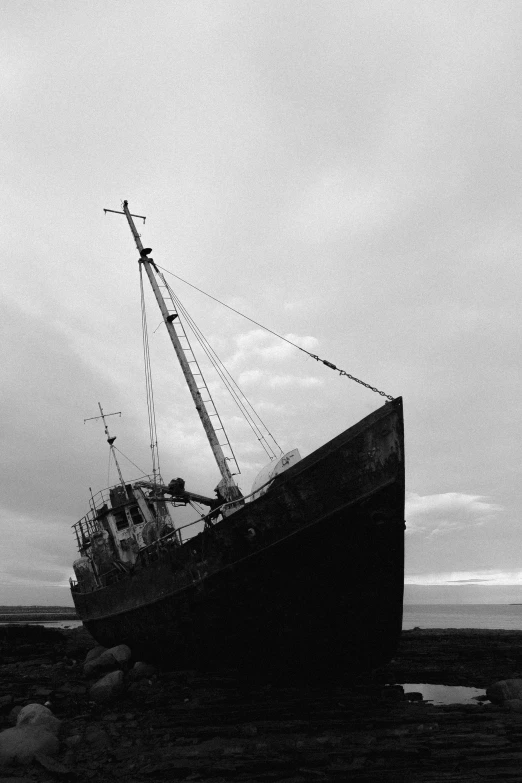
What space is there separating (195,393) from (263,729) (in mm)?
9733

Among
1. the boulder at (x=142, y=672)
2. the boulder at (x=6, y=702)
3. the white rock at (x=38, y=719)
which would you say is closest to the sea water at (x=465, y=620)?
Answer: the boulder at (x=142, y=672)

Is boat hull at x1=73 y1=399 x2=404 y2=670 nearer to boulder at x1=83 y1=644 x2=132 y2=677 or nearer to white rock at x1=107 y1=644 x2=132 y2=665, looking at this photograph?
boulder at x1=83 y1=644 x2=132 y2=677

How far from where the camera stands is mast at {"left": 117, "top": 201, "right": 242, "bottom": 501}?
49.6ft

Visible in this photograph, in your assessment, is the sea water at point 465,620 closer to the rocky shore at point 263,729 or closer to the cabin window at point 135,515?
the cabin window at point 135,515

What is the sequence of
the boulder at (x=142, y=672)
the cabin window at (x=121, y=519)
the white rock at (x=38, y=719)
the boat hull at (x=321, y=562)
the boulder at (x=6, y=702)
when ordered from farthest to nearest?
the cabin window at (x=121, y=519) < the boulder at (x=142, y=672) < the boulder at (x=6, y=702) < the boat hull at (x=321, y=562) < the white rock at (x=38, y=719)

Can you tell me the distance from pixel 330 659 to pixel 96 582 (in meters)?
12.6

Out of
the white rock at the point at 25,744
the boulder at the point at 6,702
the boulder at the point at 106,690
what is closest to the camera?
the white rock at the point at 25,744

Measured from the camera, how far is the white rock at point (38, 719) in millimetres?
8608

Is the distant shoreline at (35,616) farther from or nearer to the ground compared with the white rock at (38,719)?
nearer to the ground

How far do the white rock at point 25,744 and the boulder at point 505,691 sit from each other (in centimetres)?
796

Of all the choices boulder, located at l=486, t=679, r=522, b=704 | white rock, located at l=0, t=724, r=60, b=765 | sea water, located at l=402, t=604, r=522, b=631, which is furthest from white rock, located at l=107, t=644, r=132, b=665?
sea water, located at l=402, t=604, r=522, b=631

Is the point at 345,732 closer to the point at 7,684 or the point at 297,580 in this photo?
the point at 297,580

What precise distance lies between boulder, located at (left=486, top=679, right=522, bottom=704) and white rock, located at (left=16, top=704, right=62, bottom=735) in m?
8.09

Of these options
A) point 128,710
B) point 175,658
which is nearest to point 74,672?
point 175,658
